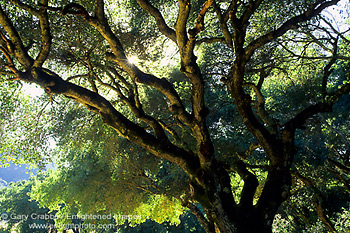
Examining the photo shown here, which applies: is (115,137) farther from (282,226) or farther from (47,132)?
(282,226)

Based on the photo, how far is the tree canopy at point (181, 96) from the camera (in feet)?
22.1

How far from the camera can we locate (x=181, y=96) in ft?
42.7

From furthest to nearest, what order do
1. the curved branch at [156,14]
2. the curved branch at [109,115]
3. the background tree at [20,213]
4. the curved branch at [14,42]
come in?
1. the background tree at [20,213]
2. the curved branch at [156,14]
3. the curved branch at [109,115]
4. the curved branch at [14,42]

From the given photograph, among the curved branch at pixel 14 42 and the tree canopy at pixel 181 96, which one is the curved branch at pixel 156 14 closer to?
the tree canopy at pixel 181 96

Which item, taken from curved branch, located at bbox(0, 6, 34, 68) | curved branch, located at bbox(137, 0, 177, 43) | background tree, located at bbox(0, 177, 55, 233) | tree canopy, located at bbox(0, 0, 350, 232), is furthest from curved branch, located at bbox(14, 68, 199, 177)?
background tree, located at bbox(0, 177, 55, 233)

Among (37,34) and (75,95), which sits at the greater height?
(37,34)

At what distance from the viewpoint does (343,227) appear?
48.1 ft

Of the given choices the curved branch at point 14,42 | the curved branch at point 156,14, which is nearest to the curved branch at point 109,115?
the curved branch at point 14,42

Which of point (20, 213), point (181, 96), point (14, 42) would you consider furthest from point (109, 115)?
point (20, 213)

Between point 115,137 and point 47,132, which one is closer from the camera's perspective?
point 47,132

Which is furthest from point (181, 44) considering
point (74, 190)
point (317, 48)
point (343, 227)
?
point (74, 190)

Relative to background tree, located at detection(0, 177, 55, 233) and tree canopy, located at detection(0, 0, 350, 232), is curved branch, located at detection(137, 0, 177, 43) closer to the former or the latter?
tree canopy, located at detection(0, 0, 350, 232)

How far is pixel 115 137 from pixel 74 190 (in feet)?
28.0

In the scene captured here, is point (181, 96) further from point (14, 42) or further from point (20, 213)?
point (20, 213)
